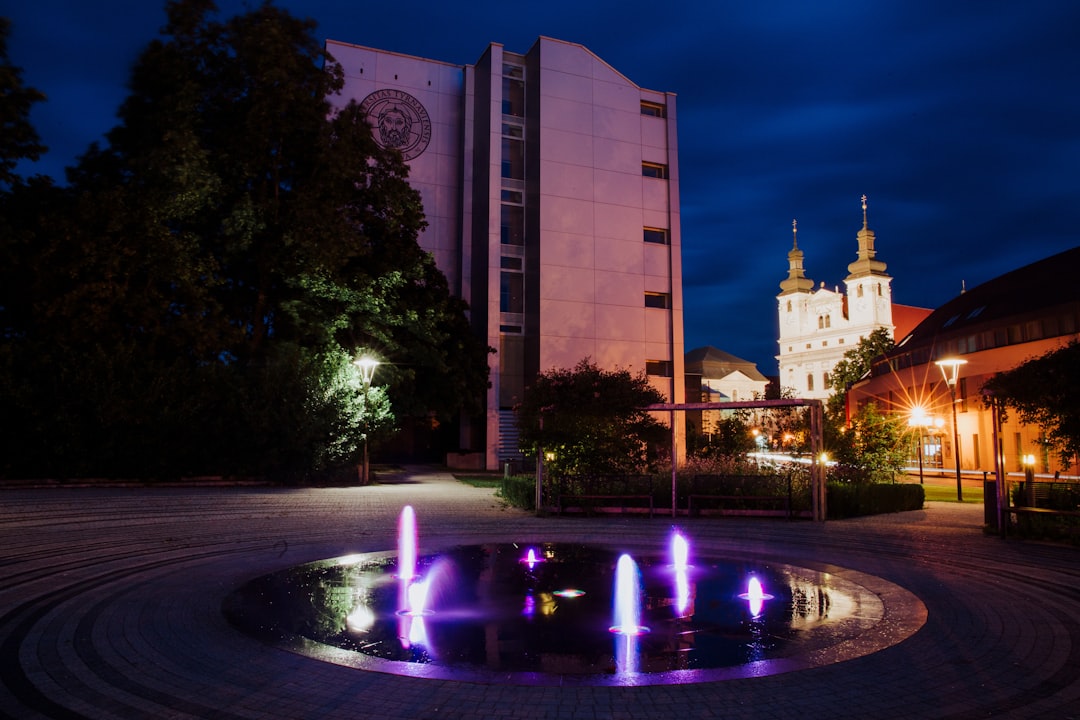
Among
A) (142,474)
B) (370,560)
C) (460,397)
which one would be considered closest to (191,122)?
(142,474)

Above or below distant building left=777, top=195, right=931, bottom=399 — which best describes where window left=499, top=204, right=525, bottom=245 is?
below

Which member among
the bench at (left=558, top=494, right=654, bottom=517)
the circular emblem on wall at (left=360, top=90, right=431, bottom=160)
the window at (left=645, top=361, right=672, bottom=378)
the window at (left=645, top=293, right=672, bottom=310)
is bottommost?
the bench at (left=558, top=494, right=654, bottom=517)

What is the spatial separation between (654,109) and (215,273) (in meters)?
35.3

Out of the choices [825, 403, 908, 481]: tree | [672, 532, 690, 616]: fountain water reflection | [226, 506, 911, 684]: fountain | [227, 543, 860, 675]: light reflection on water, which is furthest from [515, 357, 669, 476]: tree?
[227, 543, 860, 675]: light reflection on water

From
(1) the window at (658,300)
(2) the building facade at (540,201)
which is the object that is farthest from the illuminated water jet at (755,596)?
(1) the window at (658,300)

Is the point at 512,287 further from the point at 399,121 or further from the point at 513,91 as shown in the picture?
the point at 399,121

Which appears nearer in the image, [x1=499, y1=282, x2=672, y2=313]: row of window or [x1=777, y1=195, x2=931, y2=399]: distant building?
[x1=499, y1=282, x2=672, y2=313]: row of window

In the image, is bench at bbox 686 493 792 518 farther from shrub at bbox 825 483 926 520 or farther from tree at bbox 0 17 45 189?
tree at bbox 0 17 45 189

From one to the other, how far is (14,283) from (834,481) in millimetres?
27740

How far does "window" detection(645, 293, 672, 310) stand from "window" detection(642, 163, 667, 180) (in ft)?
28.2

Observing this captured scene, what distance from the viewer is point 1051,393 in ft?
44.1

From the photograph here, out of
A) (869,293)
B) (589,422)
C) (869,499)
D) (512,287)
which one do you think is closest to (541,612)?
(589,422)

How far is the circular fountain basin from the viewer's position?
6.08 metres

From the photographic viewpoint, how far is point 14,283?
25.1 meters
